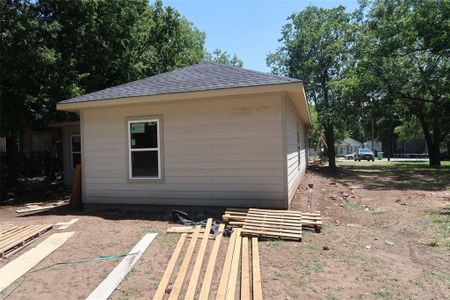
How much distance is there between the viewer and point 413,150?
213ft

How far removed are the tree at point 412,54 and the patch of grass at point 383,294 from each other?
17.6 metres

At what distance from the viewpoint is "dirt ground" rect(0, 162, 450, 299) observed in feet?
13.7

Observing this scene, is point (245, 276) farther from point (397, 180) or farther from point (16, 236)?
point (397, 180)

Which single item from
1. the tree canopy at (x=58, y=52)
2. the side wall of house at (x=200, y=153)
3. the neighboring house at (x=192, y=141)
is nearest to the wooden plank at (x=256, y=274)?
the side wall of house at (x=200, y=153)

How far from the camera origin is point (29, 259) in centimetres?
533

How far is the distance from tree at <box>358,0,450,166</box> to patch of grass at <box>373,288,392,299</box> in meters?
17.6

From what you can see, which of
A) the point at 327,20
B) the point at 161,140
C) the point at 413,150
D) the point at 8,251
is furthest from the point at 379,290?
the point at 413,150

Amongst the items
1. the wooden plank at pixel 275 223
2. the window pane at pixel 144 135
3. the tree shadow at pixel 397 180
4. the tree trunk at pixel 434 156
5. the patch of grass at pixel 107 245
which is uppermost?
the window pane at pixel 144 135

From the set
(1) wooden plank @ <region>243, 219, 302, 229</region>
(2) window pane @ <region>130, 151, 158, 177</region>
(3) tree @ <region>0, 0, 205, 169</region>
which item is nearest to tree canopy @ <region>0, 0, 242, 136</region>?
(3) tree @ <region>0, 0, 205, 169</region>

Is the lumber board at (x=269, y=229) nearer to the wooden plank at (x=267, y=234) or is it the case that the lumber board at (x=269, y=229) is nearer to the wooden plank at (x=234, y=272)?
the wooden plank at (x=267, y=234)

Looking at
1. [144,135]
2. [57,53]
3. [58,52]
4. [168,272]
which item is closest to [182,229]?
[168,272]

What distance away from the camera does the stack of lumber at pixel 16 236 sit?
18.6 ft

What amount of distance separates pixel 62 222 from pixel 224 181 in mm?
3633

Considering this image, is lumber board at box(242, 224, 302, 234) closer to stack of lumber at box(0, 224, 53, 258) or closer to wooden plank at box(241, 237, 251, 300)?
wooden plank at box(241, 237, 251, 300)
